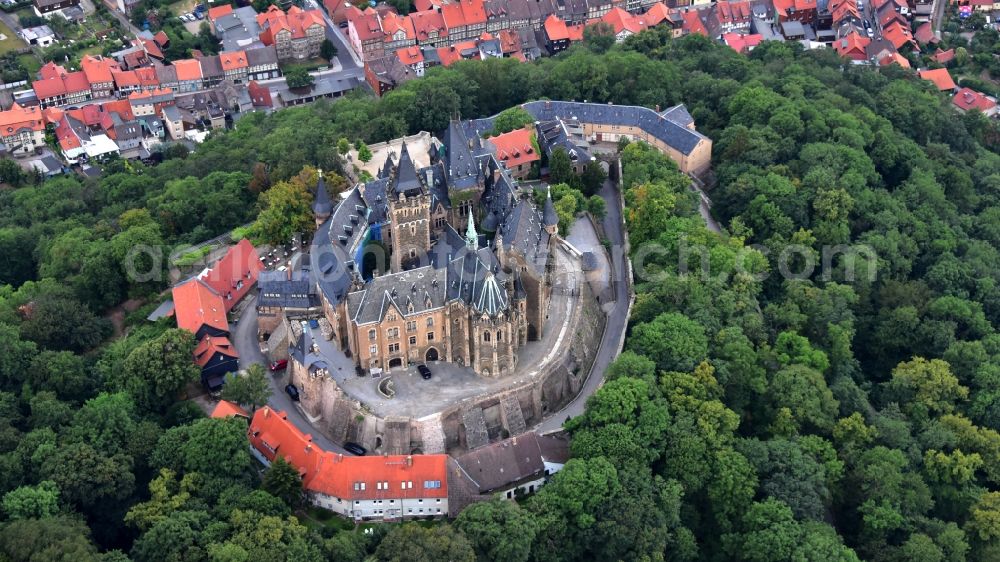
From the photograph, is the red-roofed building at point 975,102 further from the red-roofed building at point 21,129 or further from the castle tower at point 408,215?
the red-roofed building at point 21,129

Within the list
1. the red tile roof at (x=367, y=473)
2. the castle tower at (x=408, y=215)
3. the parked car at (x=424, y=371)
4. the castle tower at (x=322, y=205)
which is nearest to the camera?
the red tile roof at (x=367, y=473)

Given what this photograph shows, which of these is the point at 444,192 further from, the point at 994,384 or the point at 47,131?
the point at 47,131

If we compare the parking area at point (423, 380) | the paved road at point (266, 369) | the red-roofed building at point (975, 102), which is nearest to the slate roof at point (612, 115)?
the parking area at point (423, 380)

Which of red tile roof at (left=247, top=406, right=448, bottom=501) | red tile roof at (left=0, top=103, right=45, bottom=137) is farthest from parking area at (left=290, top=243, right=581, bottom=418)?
red tile roof at (left=0, top=103, right=45, bottom=137)

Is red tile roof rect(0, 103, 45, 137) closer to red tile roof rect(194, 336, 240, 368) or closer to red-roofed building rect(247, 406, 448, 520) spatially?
red tile roof rect(194, 336, 240, 368)

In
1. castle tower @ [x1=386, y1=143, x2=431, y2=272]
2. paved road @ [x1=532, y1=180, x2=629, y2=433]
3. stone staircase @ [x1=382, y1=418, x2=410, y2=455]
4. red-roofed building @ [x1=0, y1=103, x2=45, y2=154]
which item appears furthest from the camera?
red-roofed building @ [x1=0, y1=103, x2=45, y2=154]

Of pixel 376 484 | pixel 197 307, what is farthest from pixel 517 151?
pixel 376 484
